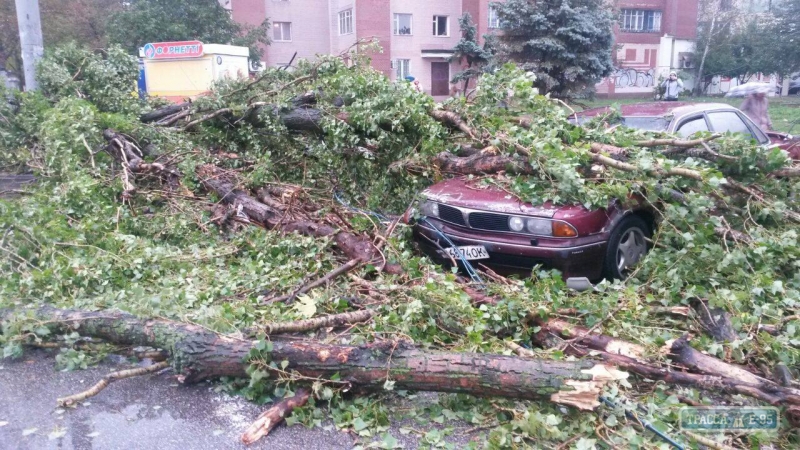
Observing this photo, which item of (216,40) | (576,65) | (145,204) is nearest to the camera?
(145,204)

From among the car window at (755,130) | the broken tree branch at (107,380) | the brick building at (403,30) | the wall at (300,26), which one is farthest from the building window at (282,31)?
the broken tree branch at (107,380)

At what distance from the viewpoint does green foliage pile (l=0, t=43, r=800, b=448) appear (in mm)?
3695

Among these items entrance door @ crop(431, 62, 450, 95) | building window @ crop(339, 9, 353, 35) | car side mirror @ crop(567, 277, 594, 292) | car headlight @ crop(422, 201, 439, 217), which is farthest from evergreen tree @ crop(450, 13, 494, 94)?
car side mirror @ crop(567, 277, 594, 292)

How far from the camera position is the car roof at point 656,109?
23.7ft

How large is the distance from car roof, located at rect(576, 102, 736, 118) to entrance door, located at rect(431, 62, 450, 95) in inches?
1285

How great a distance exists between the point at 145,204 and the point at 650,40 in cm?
4505

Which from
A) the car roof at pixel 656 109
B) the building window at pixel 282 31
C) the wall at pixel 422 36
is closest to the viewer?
the car roof at pixel 656 109

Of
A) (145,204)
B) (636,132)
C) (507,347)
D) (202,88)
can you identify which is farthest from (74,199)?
(202,88)

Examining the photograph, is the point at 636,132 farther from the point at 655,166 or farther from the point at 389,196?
the point at 389,196

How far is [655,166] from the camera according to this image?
17.0 ft

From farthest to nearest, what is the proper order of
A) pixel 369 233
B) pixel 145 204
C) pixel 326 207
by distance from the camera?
1. pixel 145 204
2. pixel 326 207
3. pixel 369 233

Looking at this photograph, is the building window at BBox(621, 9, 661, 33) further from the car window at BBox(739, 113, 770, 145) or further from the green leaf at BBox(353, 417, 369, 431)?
the green leaf at BBox(353, 417, 369, 431)

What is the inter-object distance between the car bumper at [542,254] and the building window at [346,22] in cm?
3495

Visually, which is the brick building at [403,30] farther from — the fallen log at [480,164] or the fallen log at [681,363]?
the fallen log at [681,363]
